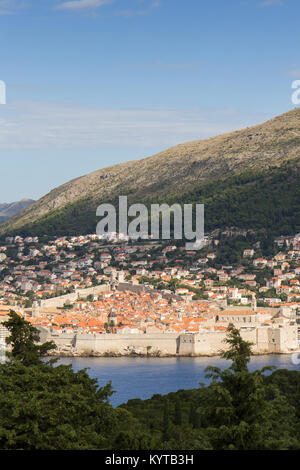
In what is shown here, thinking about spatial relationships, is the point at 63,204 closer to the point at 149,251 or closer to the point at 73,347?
the point at 149,251

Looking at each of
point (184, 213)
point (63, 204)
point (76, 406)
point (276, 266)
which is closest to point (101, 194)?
point (63, 204)

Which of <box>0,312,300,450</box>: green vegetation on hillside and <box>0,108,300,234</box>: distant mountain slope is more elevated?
<box>0,108,300,234</box>: distant mountain slope

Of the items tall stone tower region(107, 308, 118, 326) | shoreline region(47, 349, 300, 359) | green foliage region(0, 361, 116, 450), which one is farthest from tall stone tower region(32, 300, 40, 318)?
green foliage region(0, 361, 116, 450)

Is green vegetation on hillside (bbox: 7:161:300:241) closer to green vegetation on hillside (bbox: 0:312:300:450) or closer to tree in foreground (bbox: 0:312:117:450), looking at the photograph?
tree in foreground (bbox: 0:312:117:450)

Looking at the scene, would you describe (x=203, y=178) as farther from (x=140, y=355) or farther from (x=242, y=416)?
(x=242, y=416)
